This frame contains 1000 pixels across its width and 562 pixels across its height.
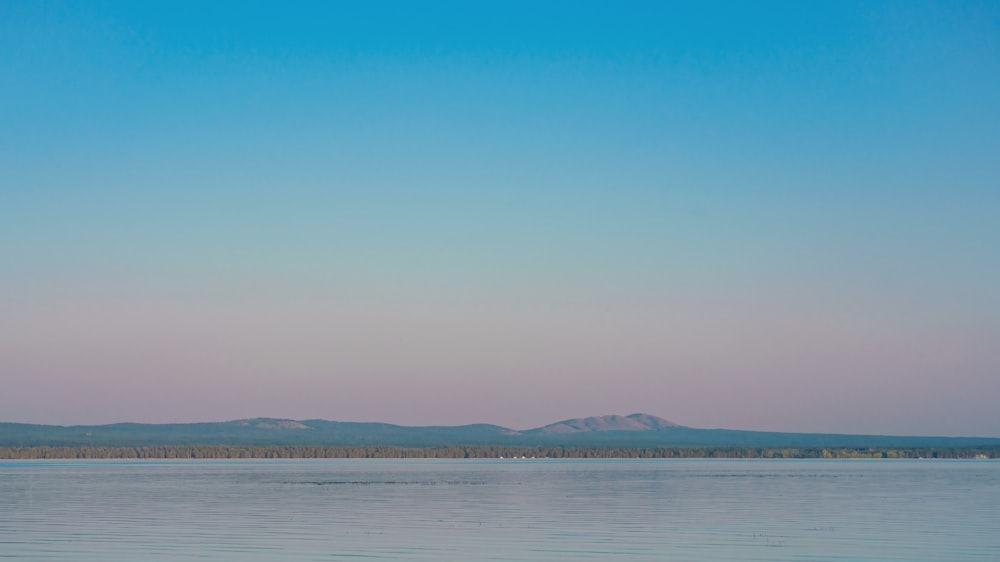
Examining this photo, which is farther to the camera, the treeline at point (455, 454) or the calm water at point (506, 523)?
the treeline at point (455, 454)

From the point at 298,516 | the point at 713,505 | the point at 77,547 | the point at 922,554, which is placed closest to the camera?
the point at 922,554

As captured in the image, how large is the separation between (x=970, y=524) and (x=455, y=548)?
14.7 meters

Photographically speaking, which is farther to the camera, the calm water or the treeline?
the treeline

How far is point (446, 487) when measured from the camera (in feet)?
193

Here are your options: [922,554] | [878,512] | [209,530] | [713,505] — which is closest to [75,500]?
[209,530]

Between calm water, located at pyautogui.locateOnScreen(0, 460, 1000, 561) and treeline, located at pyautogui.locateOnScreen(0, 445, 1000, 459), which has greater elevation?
treeline, located at pyautogui.locateOnScreen(0, 445, 1000, 459)

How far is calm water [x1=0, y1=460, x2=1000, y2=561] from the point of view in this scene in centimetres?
2712

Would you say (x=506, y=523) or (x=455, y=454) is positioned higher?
(x=455, y=454)

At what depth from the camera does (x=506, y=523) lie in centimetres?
3509

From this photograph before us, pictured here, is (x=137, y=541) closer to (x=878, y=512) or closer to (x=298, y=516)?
(x=298, y=516)

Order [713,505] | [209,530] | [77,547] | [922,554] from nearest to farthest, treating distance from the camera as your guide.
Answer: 1. [922,554]
2. [77,547]
3. [209,530]
4. [713,505]

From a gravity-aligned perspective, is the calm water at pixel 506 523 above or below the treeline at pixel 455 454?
below

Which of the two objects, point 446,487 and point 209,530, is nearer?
point 209,530

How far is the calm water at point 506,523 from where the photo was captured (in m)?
27.1
